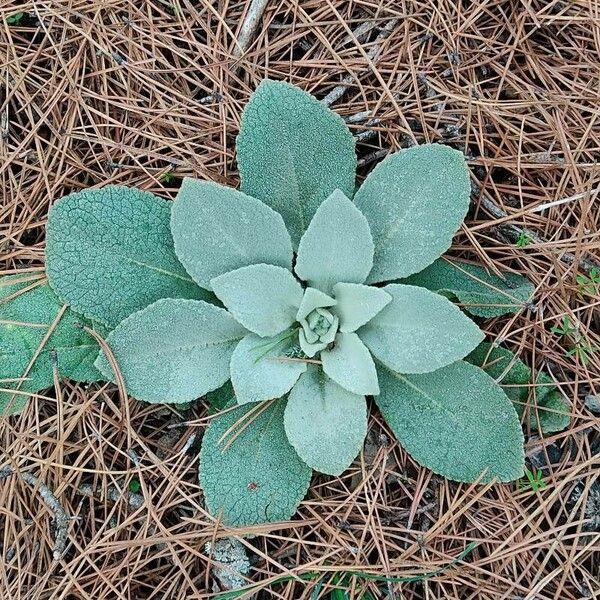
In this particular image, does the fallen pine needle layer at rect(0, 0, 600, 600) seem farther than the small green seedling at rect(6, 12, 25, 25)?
No

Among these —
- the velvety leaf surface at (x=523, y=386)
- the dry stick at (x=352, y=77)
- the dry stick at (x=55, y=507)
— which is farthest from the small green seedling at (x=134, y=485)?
the dry stick at (x=352, y=77)

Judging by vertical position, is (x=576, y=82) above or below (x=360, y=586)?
above

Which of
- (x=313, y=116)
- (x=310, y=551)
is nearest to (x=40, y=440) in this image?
(x=310, y=551)

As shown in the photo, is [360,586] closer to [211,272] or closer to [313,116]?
[211,272]

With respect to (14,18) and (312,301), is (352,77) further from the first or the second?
(14,18)

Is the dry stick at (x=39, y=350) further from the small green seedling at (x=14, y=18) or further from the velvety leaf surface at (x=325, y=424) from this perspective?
the small green seedling at (x=14, y=18)

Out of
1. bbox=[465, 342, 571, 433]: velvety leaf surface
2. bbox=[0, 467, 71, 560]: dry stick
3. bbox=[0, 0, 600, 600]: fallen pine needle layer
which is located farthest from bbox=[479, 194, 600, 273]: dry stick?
bbox=[0, 467, 71, 560]: dry stick

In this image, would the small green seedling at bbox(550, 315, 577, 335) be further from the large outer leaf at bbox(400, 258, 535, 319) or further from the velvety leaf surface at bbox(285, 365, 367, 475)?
the velvety leaf surface at bbox(285, 365, 367, 475)
